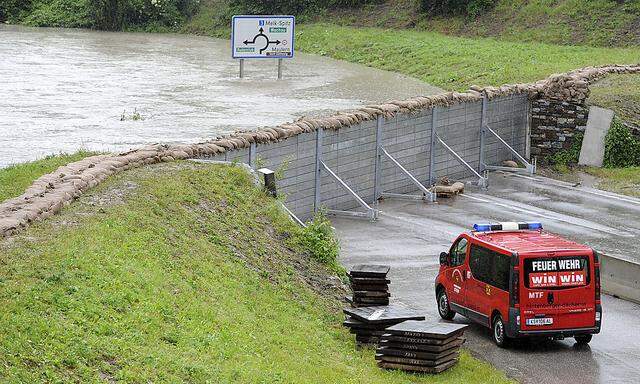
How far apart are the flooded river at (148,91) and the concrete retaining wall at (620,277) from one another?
1379 centimetres

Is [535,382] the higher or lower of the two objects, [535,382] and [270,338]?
the lower

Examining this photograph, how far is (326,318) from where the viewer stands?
61.5 feet

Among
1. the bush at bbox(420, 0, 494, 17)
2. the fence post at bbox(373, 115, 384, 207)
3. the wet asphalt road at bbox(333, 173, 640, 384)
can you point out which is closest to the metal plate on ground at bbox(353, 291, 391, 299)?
the wet asphalt road at bbox(333, 173, 640, 384)

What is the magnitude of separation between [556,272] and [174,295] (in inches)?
266

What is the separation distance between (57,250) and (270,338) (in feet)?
10.6

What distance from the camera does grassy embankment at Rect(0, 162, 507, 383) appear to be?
42.4 ft

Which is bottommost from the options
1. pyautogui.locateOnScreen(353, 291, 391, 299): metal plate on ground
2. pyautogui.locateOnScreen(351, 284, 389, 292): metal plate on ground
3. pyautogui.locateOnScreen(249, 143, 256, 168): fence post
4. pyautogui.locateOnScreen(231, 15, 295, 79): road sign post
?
pyautogui.locateOnScreen(353, 291, 391, 299): metal plate on ground

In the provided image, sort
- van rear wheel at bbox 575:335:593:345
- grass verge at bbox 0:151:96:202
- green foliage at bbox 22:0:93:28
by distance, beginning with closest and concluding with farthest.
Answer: van rear wheel at bbox 575:335:593:345, grass verge at bbox 0:151:96:202, green foliage at bbox 22:0:93:28

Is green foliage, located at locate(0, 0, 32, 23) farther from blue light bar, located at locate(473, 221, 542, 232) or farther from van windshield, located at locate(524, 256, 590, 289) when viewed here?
van windshield, located at locate(524, 256, 590, 289)

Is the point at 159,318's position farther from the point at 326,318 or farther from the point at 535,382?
the point at 535,382

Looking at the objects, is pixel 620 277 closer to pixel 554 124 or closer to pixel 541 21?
pixel 554 124

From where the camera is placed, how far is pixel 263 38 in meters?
50.9

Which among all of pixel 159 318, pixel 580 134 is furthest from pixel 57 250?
pixel 580 134

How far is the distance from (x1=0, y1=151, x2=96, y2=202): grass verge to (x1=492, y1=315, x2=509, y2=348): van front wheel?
885cm
